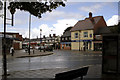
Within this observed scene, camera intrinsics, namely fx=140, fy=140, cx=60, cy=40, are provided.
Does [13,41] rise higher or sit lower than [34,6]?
lower

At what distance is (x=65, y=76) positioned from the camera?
5.11m

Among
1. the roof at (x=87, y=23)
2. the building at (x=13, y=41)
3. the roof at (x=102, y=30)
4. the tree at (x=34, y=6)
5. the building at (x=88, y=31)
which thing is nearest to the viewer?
the tree at (x=34, y=6)

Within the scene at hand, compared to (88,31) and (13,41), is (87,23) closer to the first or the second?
(88,31)

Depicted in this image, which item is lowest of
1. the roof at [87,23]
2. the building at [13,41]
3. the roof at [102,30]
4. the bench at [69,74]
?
the bench at [69,74]

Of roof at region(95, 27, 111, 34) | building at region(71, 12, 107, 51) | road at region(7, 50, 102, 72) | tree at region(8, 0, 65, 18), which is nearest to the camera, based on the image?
tree at region(8, 0, 65, 18)

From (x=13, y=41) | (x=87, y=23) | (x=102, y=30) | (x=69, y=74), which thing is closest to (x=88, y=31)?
(x=87, y=23)

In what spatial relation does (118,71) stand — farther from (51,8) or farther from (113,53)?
(51,8)

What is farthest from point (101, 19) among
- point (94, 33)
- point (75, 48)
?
point (75, 48)

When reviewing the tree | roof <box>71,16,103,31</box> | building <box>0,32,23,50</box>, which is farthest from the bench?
roof <box>71,16,103,31</box>

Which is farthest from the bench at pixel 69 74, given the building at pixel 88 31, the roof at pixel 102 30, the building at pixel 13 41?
the roof at pixel 102 30

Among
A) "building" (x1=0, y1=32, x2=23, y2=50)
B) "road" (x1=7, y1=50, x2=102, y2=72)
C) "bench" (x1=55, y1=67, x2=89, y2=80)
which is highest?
"building" (x1=0, y1=32, x2=23, y2=50)

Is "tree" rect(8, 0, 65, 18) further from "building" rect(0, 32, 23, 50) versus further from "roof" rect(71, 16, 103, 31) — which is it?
"roof" rect(71, 16, 103, 31)

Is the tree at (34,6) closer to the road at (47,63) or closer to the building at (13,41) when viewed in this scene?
the road at (47,63)

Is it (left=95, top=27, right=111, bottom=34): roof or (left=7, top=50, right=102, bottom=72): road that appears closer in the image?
(left=7, top=50, right=102, bottom=72): road
